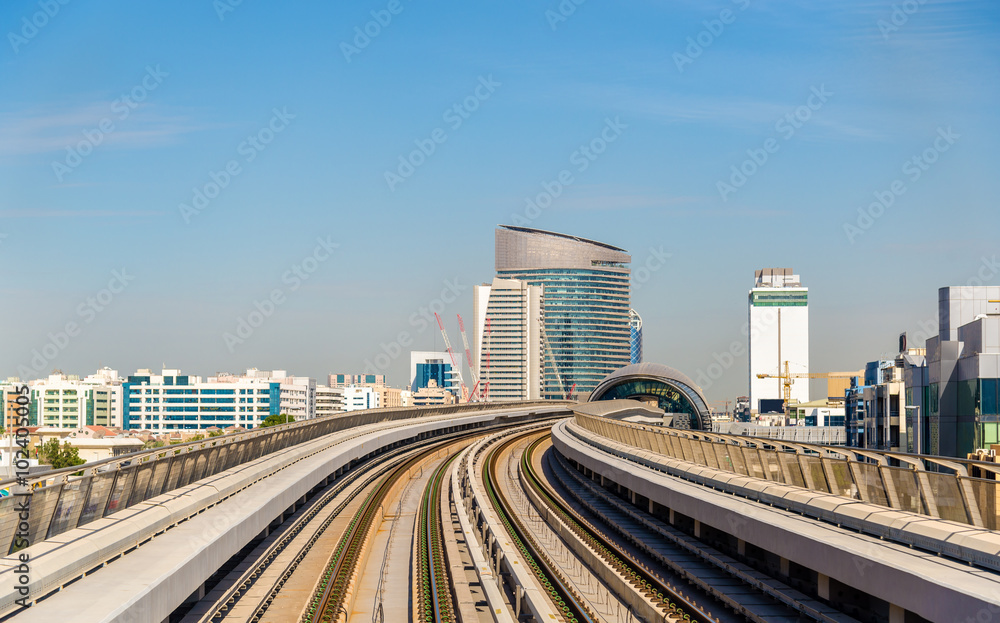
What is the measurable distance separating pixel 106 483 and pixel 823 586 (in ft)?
33.2

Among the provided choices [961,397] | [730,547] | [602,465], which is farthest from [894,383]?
[730,547]

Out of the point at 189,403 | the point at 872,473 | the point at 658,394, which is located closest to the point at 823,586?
the point at 872,473

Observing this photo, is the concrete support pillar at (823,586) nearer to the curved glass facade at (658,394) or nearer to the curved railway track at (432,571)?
the curved railway track at (432,571)

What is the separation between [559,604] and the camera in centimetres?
1692

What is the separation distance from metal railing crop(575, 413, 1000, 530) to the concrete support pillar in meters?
1.27

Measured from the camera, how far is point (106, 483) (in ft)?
45.2

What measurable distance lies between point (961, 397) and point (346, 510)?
842 inches

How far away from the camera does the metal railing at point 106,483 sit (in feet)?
36.3

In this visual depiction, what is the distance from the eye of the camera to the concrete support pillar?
13.2 m

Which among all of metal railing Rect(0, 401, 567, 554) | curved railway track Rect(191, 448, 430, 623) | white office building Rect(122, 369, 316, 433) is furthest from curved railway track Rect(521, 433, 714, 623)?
white office building Rect(122, 369, 316, 433)

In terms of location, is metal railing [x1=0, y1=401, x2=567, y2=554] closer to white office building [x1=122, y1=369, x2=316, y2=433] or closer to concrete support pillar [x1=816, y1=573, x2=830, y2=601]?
concrete support pillar [x1=816, y1=573, x2=830, y2=601]

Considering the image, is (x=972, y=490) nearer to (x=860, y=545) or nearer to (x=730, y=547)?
(x=860, y=545)

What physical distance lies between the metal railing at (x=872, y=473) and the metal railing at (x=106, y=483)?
34.7 feet

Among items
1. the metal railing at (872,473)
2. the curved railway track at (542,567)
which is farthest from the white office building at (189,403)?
the metal railing at (872,473)
